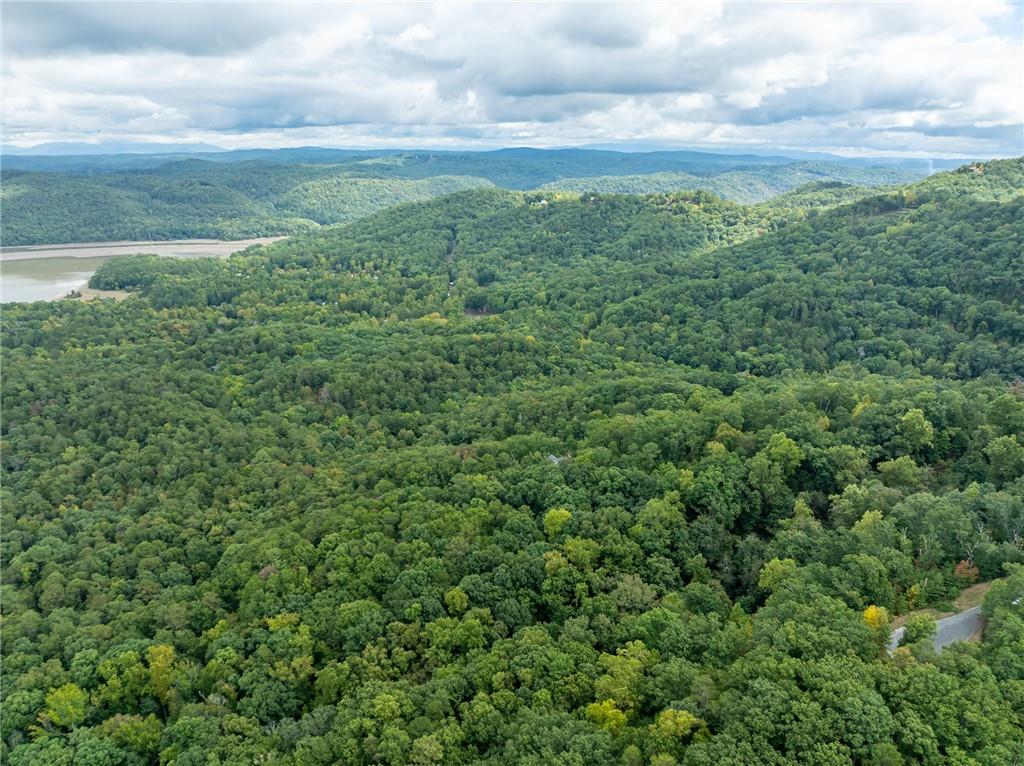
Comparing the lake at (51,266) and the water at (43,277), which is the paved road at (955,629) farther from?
the water at (43,277)

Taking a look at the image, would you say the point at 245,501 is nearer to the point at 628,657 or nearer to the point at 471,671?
the point at 471,671

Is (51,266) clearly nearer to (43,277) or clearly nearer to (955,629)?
(43,277)

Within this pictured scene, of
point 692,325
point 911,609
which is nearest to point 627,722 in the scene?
point 911,609

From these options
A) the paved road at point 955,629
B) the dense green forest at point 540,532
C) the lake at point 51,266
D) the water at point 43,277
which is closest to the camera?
the dense green forest at point 540,532

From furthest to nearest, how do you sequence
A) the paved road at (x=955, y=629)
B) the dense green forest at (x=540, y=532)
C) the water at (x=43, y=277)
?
the water at (x=43, y=277) → the paved road at (x=955, y=629) → the dense green forest at (x=540, y=532)

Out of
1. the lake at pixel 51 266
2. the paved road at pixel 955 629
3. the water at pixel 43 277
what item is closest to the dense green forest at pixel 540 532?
the paved road at pixel 955 629

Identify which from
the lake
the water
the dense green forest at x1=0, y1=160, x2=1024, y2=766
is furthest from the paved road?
the water

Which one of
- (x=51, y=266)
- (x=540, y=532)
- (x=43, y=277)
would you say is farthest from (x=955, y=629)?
(x=51, y=266)

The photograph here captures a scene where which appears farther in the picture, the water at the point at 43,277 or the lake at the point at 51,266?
the lake at the point at 51,266
